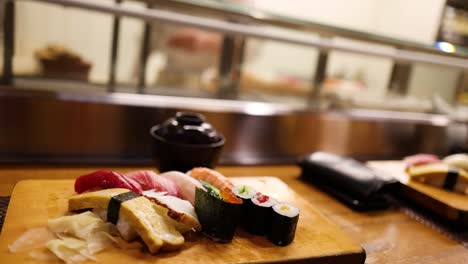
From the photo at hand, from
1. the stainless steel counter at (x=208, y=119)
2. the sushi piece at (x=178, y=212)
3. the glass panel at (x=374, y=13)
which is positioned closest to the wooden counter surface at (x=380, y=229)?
the stainless steel counter at (x=208, y=119)

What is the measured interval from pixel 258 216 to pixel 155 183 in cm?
30

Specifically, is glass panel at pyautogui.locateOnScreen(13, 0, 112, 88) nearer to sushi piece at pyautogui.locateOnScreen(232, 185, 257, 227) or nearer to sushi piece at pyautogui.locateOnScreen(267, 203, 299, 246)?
sushi piece at pyautogui.locateOnScreen(232, 185, 257, 227)

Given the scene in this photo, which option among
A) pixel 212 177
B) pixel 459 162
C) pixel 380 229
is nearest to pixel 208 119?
pixel 212 177

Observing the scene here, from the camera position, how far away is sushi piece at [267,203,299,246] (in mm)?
1034

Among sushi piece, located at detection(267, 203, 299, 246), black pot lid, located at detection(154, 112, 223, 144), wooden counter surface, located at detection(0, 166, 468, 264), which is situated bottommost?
wooden counter surface, located at detection(0, 166, 468, 264)

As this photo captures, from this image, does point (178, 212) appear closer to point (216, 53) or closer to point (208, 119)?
point (208, 119)

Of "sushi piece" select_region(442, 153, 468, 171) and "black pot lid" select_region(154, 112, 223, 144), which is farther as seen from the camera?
"sushi piece" select_region(442, 153, 468, 171)

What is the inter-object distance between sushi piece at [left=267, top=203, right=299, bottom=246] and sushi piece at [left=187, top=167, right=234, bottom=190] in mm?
187

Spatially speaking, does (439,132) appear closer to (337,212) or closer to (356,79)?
(356,79)

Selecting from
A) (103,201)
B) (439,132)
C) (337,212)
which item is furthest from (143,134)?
(439,132)

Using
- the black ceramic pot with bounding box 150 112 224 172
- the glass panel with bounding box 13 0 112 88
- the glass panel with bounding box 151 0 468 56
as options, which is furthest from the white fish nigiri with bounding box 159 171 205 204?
the glass panel with bounding box 151 0 468 56

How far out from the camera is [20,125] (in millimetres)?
1426

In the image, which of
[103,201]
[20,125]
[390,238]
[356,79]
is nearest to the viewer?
[103,201]

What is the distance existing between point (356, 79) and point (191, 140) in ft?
6.03
